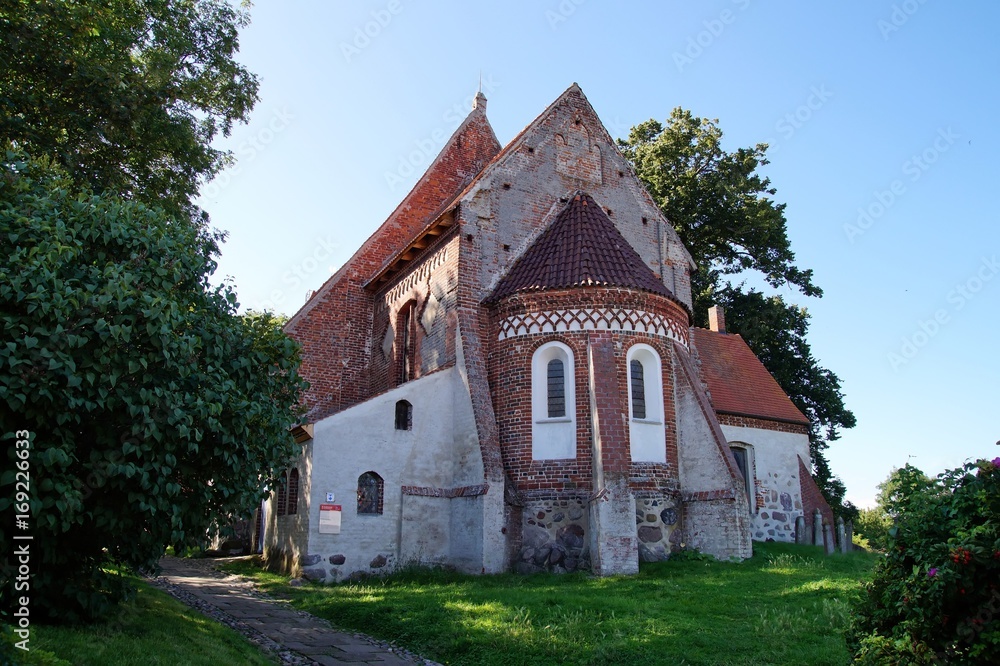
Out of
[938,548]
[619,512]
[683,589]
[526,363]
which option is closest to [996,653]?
[938,548]

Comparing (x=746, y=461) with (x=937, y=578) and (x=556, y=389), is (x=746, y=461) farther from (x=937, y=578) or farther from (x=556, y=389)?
(x=937, y=578)

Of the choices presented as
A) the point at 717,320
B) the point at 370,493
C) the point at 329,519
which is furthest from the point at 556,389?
the point at 717,320

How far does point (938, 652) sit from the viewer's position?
6441 mm

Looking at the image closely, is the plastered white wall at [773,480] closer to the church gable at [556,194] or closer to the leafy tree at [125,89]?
the church gable at [556,194]

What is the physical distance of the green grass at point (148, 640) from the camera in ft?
24.5

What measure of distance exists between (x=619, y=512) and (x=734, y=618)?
4.97m

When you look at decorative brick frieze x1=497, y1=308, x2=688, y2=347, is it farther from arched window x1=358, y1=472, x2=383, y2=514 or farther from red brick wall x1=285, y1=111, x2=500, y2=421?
red brick wall x1=285, y1=111, x2=500, y2=421

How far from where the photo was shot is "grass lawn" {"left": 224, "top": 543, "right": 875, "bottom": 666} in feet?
31.2

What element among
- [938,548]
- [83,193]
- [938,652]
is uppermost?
A: [83,193]

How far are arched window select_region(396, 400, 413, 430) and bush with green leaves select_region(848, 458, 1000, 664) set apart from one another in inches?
473

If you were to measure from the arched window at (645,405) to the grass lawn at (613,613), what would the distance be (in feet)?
8.58

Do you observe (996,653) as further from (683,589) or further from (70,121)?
(70,121)

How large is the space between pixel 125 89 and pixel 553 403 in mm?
10800

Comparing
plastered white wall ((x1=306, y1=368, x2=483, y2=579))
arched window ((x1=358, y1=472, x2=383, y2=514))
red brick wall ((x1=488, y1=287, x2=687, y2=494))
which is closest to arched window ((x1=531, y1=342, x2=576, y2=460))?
red brick wall ((x1=488, y1=287, x2=687, y2=494))
